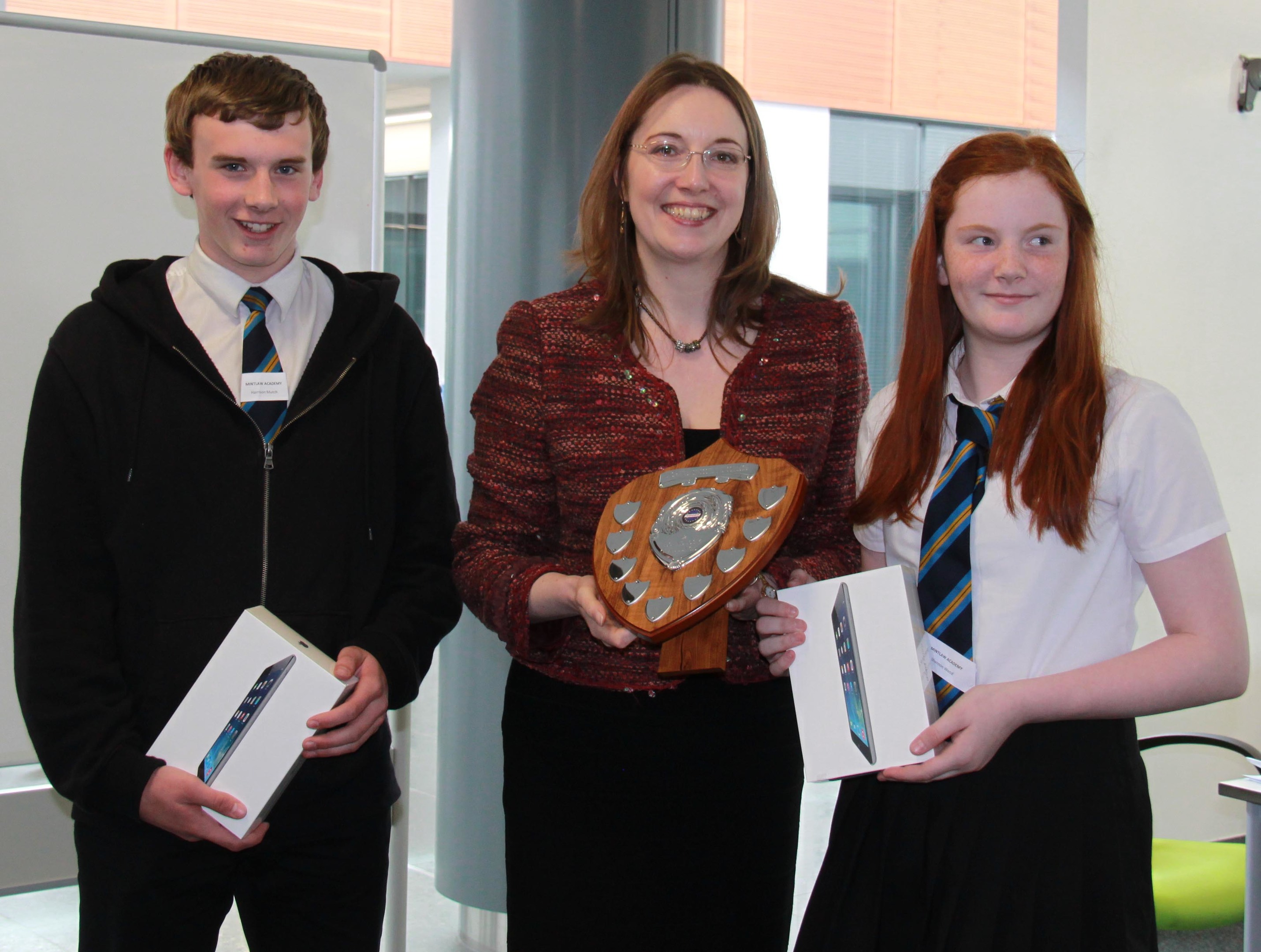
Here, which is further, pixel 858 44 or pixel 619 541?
pixel 858 44

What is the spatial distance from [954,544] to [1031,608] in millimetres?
125

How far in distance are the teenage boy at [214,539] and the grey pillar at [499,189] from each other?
3.99 feet

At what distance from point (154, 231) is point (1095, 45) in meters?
3.30

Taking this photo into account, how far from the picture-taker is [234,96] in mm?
1592

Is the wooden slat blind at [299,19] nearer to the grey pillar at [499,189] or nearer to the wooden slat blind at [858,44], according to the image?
the wooden slat blind at [858,44]

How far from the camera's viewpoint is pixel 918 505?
1520 millimetres

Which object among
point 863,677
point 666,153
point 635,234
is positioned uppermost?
point 666,153

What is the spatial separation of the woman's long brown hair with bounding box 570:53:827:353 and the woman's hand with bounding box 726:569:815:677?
438 millimetres

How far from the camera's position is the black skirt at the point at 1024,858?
4.46ft

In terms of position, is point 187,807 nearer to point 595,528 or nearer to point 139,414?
point 139,414

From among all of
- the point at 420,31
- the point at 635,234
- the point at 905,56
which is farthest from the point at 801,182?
the point at 635,234

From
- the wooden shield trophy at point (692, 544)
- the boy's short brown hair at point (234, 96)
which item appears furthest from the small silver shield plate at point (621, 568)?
the boy's short brown hair at point (234, 96)

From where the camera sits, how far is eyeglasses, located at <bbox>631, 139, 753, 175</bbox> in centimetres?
164

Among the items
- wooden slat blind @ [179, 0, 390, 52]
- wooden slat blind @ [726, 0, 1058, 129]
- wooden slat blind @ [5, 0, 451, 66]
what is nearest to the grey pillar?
wooden slat blind @ [5, 0, 451, 66]
